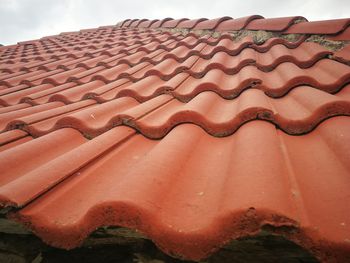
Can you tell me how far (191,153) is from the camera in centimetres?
121

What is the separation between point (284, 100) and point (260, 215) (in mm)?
1117

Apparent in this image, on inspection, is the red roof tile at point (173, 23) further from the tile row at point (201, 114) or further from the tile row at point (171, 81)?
the tile row at point (201, 114)

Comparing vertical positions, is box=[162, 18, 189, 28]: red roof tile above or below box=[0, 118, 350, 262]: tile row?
above

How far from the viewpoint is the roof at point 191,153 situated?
0.77 meters

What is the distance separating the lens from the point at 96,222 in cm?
82

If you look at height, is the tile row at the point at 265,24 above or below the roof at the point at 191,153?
above

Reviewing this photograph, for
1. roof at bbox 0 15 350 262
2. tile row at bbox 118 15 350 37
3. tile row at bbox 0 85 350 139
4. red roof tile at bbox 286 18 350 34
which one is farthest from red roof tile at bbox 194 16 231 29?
tile row at bbox 0 85 350 139

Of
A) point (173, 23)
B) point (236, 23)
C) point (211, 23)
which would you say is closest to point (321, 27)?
point (236, 23)

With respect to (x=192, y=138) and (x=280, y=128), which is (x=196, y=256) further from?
(x=280, y=128)

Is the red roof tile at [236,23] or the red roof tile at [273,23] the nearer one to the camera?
the red roof tile at [273,23]

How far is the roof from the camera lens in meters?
0.77

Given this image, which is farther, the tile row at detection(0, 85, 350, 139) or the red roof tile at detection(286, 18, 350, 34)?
the red roof tile at detection(286, 18, 350, 34)

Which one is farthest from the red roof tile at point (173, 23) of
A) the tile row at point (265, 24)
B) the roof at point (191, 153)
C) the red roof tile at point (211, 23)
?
the roof at point (191, 153)

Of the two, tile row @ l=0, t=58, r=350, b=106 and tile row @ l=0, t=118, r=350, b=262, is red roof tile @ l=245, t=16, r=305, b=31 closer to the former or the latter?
tile row @ l=0, t=58, r=350, b=106
